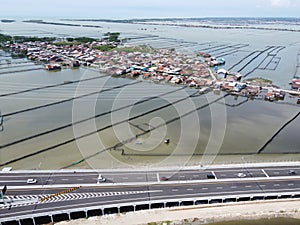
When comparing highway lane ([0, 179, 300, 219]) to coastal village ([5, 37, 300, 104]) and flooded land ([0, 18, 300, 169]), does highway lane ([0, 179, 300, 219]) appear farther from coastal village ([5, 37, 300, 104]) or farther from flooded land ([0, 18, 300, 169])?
coastal village ([5, 37, 300, 104])

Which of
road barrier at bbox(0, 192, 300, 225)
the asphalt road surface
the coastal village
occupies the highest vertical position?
the coastal village

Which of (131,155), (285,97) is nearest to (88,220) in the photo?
(131,155)

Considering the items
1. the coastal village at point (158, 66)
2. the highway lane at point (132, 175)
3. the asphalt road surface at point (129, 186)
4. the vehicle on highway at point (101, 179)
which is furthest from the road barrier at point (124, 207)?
the coastal village at point (158, 66)

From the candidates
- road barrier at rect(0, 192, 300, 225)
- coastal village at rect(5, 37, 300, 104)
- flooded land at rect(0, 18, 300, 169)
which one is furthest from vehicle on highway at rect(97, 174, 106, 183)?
coastal village at rect(5, 37, 300, 104)

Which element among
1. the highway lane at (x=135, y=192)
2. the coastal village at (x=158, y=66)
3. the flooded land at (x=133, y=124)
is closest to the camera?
the highway lane at (x=135, y=192)

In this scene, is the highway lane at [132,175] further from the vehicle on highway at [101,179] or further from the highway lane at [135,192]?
the highway lane at [135,192]

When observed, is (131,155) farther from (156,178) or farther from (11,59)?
(11,59)
